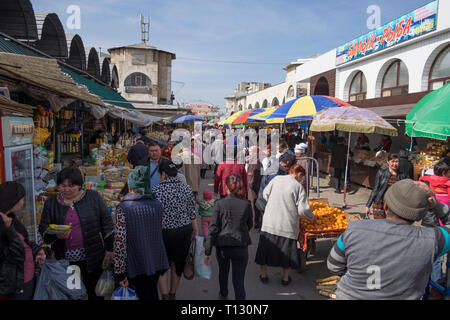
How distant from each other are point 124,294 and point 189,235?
0.94 meters

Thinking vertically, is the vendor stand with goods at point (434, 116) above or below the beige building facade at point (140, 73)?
below

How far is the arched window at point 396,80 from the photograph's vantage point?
12.2 metres

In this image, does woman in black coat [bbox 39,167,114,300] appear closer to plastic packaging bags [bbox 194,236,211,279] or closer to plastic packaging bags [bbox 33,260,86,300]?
plastic packaging bags [bbox 33,260,86,300]

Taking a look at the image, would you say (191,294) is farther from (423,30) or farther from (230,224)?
(423,30)

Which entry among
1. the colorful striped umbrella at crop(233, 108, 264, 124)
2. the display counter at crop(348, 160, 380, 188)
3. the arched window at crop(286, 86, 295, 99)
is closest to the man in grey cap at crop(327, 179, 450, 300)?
the display counter at crop(348, 160, 380, 188)

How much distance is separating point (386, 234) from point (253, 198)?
4419 millimetres

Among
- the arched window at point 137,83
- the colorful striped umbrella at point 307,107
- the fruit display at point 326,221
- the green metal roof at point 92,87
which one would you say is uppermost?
the arched window at point 137,83

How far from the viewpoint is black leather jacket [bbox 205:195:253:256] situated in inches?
132

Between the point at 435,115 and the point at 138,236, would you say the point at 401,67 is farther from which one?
the point at 138,236

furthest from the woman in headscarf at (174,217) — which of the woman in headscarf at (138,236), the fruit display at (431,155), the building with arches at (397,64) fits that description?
the fruit display at (431,155)

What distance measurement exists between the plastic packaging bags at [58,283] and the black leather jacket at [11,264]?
0.23 m

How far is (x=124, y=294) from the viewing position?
268cm

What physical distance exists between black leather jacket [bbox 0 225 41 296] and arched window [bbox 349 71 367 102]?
1573 centimetres

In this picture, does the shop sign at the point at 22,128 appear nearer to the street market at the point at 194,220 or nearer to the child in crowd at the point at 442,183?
the street market at the point at 194,220
